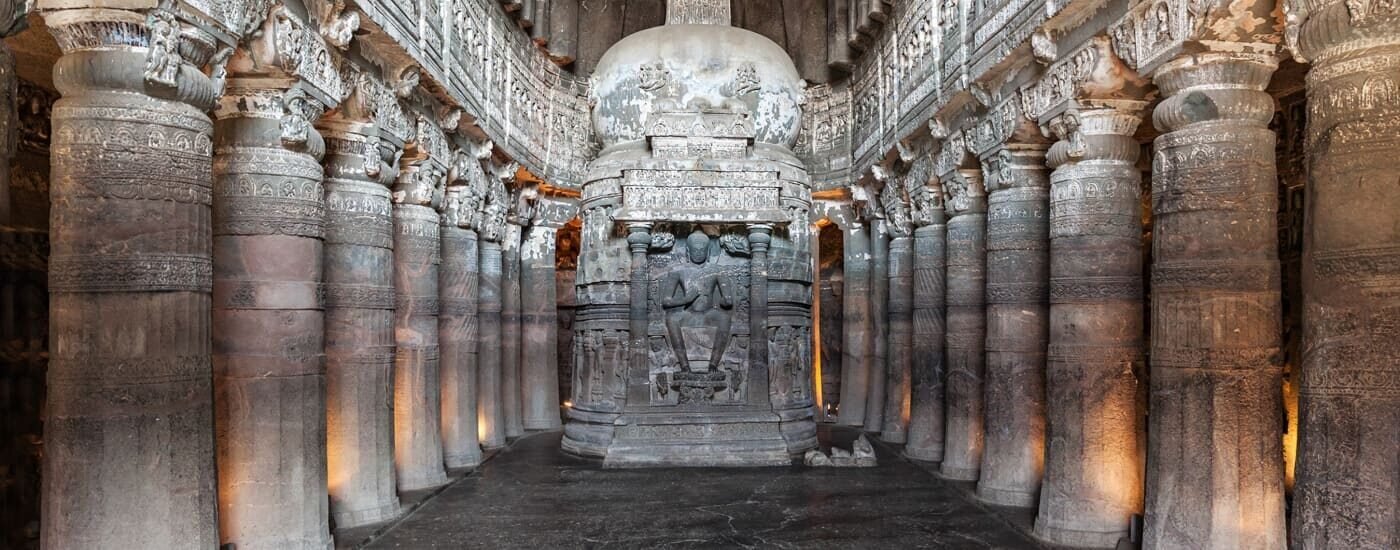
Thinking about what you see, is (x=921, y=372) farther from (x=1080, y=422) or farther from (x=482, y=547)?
(x=482, y=547)

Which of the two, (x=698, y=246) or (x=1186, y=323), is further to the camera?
(x=698, y=246)

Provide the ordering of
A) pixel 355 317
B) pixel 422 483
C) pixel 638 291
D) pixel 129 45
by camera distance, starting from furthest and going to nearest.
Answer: pixel 638 291 < pixel 422 483 < pixel 355 317 < pixel 129 45

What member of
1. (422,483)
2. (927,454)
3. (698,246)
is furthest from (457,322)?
(927,454)

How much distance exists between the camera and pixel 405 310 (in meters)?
9.79

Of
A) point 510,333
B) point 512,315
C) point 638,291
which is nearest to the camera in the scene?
point 638,291

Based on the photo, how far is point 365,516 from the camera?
324 inches

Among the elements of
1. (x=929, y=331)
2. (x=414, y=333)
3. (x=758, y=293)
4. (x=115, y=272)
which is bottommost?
(x=929, y=331)

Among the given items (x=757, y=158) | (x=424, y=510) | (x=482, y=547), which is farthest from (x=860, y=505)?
Answer: (x=757, y=158)

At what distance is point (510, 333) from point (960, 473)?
7.81 m

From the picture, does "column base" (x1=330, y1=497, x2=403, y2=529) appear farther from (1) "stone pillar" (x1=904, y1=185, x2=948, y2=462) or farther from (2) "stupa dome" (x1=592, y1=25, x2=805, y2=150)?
(2) "stupa dome" (x1=592, y1=25, x2=805, y2=150)

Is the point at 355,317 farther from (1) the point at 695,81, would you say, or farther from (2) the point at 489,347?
(1) the point at 695,81

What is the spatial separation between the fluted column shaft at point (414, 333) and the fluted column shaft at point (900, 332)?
22.8ft

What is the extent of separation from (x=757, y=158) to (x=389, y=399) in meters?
6.29

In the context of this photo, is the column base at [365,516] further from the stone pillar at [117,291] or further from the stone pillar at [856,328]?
the stone pillar at [856,328]
